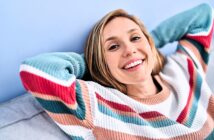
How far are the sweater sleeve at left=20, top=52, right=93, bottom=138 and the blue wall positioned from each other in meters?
0.12

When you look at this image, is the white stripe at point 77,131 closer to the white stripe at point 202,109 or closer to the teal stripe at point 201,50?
the white stripe at point 202,109

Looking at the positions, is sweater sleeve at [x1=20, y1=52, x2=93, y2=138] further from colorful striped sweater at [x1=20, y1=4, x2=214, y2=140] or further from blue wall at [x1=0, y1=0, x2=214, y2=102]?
blue wall at [x1=0, y1=0, x2=214, y2=102]

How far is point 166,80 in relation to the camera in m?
1.20

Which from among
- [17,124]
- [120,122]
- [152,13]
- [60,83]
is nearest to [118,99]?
[120,122]

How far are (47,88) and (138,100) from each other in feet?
1.10

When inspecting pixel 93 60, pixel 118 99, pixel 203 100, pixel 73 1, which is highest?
pixel 73 1

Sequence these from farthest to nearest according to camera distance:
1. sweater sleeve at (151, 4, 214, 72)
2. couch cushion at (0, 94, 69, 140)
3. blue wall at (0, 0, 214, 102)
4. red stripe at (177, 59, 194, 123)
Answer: sweater sleeve at (151, 4, 214, 72) → red stripe at (177, 59, 194, 123) → blue wall at (0, 0, 214, 102) → couch cushion at (0, 94, 69, 140)

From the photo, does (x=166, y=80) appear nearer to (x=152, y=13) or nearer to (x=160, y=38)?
(x=160, y=38)

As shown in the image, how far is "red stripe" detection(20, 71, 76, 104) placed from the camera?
887 millimetres

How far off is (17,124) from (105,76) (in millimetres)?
327

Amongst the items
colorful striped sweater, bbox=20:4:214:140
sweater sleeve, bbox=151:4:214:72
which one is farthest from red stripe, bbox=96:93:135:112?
sweater sleeve, bbox=151:4:214:72

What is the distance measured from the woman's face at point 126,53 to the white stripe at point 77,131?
22 cm

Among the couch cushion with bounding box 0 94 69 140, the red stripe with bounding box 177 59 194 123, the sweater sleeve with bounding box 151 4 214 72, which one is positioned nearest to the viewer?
the couch cushion with bounding box 0 94 69 140

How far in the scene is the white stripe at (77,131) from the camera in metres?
0.91
